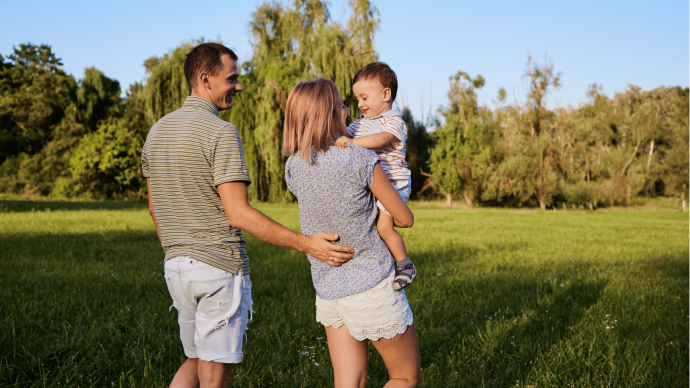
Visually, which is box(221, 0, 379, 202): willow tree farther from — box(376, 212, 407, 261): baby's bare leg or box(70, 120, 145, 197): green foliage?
box(376, 212, 407, 261): baby's bare leg

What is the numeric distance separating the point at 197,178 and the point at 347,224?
705mm

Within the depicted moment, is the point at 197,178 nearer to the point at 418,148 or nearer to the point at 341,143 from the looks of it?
the point at 341,143

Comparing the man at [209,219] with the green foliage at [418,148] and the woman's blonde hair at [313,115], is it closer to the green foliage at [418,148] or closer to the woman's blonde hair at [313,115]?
the woman's blonde hair at [313,115]

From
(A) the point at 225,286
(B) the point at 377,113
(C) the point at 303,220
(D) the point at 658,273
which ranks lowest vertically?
(D) the point at 658,273

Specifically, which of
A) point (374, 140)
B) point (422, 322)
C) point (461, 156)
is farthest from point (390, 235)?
point (461, 156)

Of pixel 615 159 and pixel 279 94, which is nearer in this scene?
pixel 279 94

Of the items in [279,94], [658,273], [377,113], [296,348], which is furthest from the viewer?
[279,94]

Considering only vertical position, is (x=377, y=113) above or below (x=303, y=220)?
above

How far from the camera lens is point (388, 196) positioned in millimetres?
2072

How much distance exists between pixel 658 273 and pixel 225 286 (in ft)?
27.3

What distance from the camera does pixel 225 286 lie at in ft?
6.97

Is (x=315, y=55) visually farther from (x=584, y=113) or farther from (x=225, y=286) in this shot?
(x=584, y=113)

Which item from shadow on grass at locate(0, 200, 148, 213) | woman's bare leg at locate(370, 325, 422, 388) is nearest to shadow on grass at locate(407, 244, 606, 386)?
woman's bare leg at locate(370, 325, 422, 388)

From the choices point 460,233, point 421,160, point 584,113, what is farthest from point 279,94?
point 584,113
